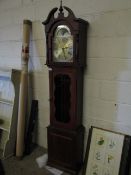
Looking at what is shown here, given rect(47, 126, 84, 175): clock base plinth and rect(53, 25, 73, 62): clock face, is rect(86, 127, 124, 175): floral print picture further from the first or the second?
rect(53, 25, 73, 62): clock face

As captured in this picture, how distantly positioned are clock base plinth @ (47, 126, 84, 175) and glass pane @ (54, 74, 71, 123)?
0.13 meters

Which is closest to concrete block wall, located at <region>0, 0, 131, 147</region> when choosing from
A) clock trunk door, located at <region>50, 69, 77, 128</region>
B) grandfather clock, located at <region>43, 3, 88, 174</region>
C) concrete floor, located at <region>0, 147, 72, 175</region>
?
grandfather clock, located at <region>43, 3, 88, 174</region>

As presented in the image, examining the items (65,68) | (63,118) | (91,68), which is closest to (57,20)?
(65,68)

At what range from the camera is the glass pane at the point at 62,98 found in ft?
5.80

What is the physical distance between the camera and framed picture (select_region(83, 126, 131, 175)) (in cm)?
160

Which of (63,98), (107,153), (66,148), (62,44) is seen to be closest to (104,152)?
(107,153)

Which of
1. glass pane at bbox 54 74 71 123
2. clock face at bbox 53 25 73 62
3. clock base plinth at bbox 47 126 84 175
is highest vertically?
clock face at bbox 53 25 73 62

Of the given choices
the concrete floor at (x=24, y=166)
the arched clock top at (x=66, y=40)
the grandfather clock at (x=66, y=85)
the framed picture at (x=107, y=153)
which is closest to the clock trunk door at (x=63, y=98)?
the grandfather clock at (x=66, y=85)

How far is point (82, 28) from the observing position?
1630 millimetres

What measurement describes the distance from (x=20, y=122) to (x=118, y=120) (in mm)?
1057

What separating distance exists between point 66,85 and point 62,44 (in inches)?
14.9

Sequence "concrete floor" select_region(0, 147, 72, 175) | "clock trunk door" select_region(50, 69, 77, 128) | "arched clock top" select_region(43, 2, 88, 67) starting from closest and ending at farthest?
1. "arched clock top" select_region(43, 2, 88, 67)
2. "clock trunk door" select_region(50, 69, 77, 128)
3. "concrete floor" select_region(0, 147, 72, 175)

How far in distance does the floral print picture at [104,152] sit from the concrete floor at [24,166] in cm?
48

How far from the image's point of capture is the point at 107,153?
1.67 m
